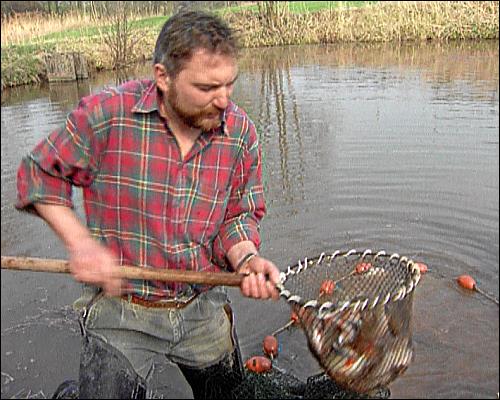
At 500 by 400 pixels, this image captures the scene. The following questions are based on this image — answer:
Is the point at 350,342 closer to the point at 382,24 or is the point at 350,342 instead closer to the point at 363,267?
the point at 363,267

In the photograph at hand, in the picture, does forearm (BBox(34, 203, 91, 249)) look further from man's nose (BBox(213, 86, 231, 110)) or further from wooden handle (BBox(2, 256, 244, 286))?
man's nose (BBox(213, 86, 231, 110))

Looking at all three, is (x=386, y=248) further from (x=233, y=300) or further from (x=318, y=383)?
(x=318, y=383)

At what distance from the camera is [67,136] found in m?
2.61

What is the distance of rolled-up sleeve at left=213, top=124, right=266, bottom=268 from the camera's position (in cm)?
298

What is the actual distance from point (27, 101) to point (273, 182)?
339 inches

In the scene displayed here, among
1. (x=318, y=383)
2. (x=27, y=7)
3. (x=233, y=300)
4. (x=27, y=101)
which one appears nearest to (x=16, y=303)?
(x=233, y=300)

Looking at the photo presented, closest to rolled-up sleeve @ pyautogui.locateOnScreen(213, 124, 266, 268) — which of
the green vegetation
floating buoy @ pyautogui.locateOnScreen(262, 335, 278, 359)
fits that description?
floating buoy @ pyautogui.locateOnScreen(262, 335, 278, 359)

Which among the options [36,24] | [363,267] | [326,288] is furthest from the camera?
[36,24]

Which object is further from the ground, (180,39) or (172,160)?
(180,39)

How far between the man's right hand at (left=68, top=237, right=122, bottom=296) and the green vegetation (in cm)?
1426

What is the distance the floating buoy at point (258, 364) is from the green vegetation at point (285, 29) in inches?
529

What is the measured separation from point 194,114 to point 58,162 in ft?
1.98

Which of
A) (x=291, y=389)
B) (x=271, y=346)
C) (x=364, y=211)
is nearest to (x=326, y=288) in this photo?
(x=271, y=346)

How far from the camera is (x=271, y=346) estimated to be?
171 inches
